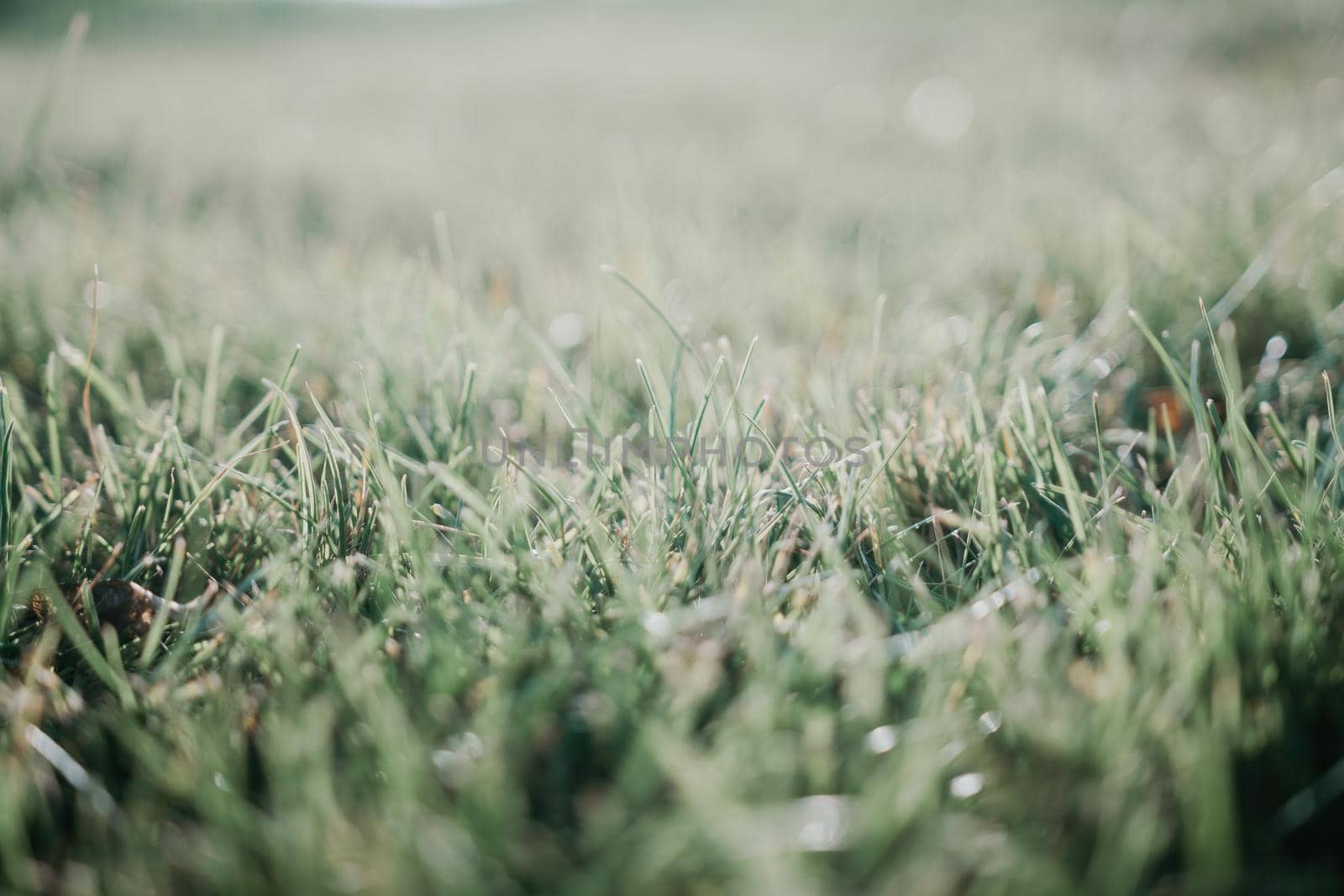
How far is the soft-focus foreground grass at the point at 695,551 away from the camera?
59cm

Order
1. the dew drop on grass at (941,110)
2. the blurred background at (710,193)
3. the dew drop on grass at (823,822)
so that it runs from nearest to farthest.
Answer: the dew drop on grass at (823,822) → the blurred background at (710,193) → the dew drop on grass at (941,110)

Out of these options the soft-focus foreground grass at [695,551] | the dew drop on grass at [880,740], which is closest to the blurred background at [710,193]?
the soft-focus foreground grass at [695,551]

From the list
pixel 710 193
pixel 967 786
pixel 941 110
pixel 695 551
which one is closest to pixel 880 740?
pixel 967 786

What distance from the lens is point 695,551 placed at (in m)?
0.88

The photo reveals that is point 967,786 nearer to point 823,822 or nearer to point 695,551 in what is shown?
point 823,822

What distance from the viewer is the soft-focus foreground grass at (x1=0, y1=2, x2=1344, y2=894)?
23.1 inches

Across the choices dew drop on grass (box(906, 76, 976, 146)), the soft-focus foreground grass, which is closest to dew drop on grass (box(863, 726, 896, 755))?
the soft-focus foreground grass

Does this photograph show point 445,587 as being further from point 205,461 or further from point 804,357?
point 804,357

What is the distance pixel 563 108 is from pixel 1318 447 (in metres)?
3.75

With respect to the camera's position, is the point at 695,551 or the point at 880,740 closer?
the point at 880,740

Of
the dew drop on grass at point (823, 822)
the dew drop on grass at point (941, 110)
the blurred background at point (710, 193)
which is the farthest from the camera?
the dew drop on grass at point (941, 110)

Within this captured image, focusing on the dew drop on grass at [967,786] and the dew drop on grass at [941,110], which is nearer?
the dew drop on grass at [967,786]

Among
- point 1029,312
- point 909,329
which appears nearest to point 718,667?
point 909,329

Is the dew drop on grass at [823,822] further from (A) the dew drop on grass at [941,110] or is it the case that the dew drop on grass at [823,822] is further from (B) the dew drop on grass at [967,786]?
(A) the dew drop on grass at [941,110]
